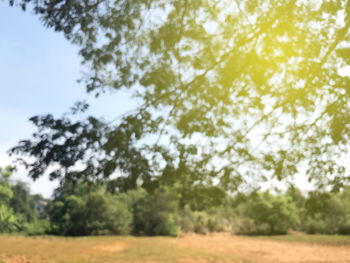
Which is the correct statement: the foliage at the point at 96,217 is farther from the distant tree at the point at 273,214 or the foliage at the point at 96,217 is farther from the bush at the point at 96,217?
the distant tree at the point at 273,214

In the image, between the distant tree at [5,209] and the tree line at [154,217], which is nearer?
the tree line at [154,217]

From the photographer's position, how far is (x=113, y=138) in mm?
9391

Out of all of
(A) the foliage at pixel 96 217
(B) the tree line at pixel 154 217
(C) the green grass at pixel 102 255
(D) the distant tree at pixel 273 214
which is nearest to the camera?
(C) the green grass at pixel 102 255

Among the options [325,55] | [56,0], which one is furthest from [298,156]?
[56,0]

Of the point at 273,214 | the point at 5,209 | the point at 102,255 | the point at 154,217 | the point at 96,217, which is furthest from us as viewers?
the point at 273,214

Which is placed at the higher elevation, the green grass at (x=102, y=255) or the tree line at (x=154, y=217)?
the tree line at (x=154, y=217)

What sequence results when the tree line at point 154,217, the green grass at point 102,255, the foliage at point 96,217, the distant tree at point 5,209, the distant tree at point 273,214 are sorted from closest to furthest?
the green grass at point 102,255, the foliage at point 96,217, the tree line at point 154,217, the distant tree at point 5,209, the distant tree at point 273,214

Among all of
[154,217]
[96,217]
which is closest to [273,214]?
[154,217]

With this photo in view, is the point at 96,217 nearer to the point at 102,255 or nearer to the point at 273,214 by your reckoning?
the point at 102,255

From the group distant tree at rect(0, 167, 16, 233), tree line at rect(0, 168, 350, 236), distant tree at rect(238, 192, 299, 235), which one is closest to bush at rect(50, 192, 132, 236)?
tree line at rect(0, 168, 350, 236)

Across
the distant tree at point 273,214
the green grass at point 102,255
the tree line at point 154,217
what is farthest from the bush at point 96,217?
the distant tree at point 273,214

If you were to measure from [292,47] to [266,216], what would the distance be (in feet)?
116

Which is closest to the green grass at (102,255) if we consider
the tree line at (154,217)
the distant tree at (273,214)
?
the tree line at (154,217)

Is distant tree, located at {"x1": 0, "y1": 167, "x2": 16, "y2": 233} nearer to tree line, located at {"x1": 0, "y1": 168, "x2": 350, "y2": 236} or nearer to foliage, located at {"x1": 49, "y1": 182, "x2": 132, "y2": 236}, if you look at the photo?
tree line, located at {"x1": 0, "y1": 168, "x2": 350, "y2": 236}
